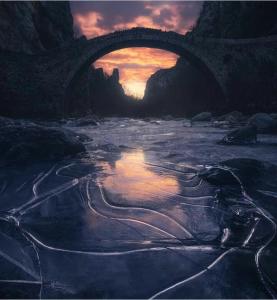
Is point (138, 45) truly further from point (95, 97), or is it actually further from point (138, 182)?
point (138, 182)

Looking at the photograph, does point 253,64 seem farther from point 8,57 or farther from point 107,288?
point 107,288

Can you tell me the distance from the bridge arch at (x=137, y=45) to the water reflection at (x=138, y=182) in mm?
15522

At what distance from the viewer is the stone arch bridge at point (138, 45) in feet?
57.9

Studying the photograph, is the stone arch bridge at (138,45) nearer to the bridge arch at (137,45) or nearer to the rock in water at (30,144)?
the bridge arch at (137,45)

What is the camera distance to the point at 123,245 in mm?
1504

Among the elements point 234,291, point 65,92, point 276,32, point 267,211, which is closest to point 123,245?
point 234,291

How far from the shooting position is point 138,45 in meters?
18.3

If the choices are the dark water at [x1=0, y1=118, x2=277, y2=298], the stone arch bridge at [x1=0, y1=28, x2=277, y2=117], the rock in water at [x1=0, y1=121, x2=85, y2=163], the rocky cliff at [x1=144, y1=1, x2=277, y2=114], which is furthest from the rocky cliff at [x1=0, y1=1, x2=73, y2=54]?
the dark water at [x1=0, y1=118, x2=277, y2=298]

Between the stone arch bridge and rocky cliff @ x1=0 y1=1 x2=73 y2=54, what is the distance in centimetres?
244

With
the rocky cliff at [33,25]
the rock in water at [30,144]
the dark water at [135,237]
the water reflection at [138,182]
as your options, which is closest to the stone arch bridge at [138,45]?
the rocky cliff at [33,25]

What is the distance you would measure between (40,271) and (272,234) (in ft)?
3.73

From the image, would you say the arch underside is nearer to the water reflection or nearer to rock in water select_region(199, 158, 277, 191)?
the water reflection

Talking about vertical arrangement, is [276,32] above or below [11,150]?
above

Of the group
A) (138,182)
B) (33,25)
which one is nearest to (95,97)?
(33,25)
